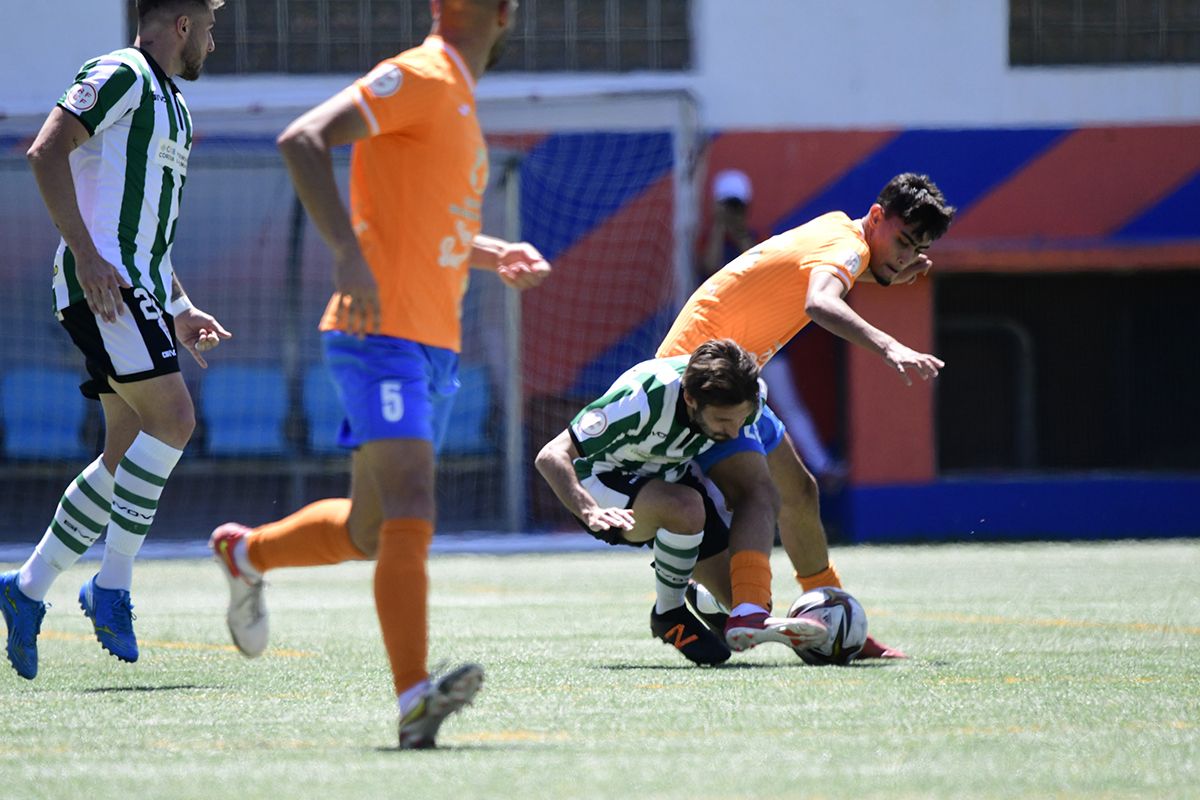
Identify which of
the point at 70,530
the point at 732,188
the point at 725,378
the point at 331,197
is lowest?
the point at 70,530

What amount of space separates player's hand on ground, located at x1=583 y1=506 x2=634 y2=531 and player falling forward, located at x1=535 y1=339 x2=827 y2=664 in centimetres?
8

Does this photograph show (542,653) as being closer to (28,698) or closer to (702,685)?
(702,685)

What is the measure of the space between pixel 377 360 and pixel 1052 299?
48.3 feet

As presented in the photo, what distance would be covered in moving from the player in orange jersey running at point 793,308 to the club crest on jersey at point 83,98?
2.23 m

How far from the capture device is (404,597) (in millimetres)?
4316

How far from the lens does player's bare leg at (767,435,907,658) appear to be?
269 inches

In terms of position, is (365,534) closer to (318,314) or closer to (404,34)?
(318,314)

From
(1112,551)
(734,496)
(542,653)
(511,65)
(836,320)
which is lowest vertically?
(1112,551)

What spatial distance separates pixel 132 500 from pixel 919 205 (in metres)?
2.90

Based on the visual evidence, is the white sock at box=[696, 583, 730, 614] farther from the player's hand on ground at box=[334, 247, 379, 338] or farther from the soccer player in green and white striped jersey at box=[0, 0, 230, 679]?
the player's hand on ground at box=[334, 247, 379, 338]

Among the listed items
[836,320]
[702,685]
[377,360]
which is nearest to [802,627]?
[702,685]

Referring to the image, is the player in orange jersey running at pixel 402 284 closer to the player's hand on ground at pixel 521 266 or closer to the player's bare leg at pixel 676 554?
the player's hand on ground at pixel 521 266

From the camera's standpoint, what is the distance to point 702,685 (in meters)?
5.62

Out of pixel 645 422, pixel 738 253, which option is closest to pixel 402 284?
pixel 645 422
